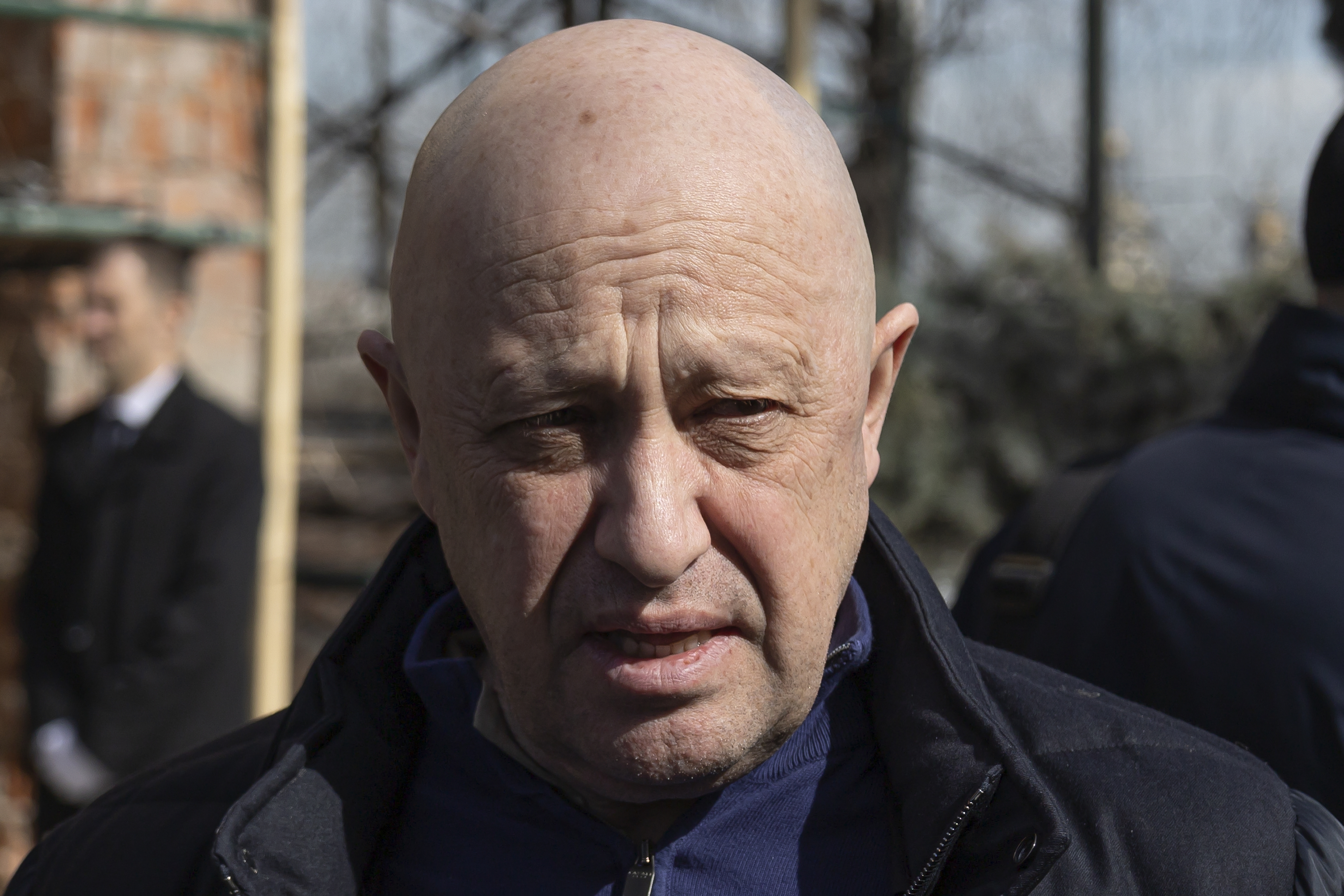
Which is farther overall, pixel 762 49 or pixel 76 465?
pixel 762 49

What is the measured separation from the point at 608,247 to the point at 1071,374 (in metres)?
4.50

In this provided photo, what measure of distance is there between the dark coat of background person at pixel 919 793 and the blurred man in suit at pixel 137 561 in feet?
6.16

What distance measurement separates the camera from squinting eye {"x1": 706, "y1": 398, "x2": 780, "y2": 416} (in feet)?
3.99

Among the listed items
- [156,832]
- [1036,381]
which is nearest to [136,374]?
[156,832]

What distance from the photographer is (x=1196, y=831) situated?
3.95 feet

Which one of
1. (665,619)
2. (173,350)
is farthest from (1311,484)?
(173,350)

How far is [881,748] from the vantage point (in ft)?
4.43

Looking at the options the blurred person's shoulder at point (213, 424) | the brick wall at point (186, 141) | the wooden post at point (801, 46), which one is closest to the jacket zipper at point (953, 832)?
the blurred person's shoulder at point (213, 424)

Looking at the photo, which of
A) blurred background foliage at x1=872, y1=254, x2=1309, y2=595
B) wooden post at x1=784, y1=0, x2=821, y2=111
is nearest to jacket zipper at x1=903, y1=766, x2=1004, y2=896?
wooden post at x1=784, y1=0, x2=821, y2=111

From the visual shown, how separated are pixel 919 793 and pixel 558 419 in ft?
1.78

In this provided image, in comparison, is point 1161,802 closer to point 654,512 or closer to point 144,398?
point 654,512

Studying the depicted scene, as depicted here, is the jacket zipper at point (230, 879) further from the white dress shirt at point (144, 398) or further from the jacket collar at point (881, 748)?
the white dress shirt at point (144, 398)

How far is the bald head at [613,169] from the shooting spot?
1.18 m

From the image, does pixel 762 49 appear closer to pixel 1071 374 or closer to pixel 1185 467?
pixel 1071 374
